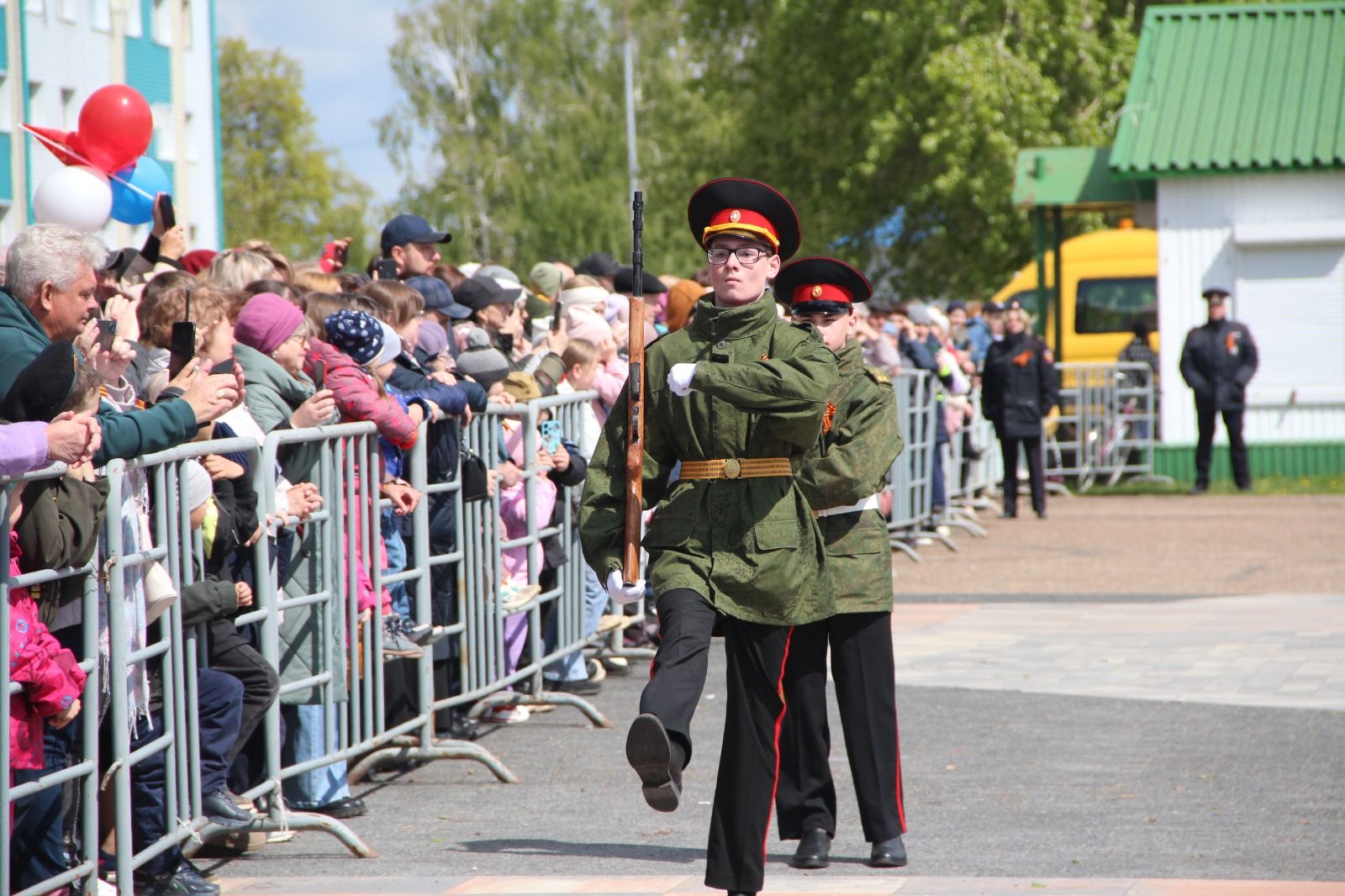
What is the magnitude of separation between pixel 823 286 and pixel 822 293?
28 millimetres

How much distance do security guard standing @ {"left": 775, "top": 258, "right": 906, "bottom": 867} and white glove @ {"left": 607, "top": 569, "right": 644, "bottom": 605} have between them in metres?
0.82

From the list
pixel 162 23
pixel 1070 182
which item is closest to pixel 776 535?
pixel 1070 182

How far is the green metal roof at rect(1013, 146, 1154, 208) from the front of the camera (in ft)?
71.1

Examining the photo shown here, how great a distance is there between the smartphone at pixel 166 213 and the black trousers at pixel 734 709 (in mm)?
4416

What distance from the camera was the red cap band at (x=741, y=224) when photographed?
5.44 meters

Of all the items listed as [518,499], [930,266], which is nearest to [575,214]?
[930,266]

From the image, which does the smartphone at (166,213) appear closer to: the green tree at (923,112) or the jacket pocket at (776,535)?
the jacket pocket at (776,535)

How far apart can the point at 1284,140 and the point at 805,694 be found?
54.3 ft

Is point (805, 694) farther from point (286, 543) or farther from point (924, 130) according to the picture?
point (924, 130)

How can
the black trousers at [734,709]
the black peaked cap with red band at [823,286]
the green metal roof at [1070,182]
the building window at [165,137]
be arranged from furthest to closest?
the building window at [165,137]
the green metal roof at [1070,182]
the black peaked cap with red band at [823,286]
the black trousers at [734,709]

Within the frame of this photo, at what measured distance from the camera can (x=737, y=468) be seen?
534 centimetres

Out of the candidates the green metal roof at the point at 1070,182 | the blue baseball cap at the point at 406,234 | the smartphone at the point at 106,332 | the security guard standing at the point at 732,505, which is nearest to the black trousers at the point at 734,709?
the security guard standing at the point at 732,505

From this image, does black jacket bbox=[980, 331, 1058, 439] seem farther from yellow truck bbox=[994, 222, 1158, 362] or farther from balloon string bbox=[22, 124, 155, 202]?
balloon string bbox=[22, 124, 155, 202]

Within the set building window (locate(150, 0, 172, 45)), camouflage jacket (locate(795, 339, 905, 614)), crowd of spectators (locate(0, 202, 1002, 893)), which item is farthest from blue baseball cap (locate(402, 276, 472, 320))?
building window (locate(150, 0, 172, 45))
